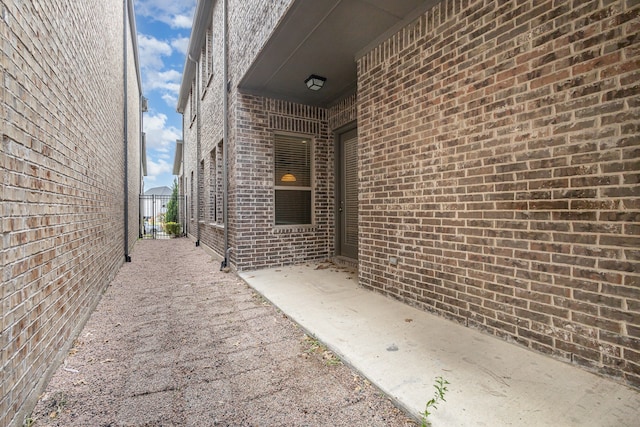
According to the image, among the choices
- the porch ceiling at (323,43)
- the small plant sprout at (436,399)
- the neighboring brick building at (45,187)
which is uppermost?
the porch ceiling at (323,43)

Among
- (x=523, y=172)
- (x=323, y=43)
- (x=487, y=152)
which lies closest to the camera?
(x=523, y=172)

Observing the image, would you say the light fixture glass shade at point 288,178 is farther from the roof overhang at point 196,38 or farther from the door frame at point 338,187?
the roof overhang at point 196,38

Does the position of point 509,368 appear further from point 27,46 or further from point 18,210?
point 27,46

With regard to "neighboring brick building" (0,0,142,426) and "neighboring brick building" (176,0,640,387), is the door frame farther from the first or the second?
"neighboring brick building" (0,0,142,426)

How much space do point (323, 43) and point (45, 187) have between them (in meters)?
3.17

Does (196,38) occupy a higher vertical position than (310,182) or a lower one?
higher

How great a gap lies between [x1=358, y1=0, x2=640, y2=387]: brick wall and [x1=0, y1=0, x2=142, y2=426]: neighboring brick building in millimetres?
2966

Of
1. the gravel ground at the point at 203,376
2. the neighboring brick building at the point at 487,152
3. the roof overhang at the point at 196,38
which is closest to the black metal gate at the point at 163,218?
the roof overhang at the point at 196,38

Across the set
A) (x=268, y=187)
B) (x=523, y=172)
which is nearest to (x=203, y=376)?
(x=523, y=172)

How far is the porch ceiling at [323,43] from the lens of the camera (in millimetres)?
2938

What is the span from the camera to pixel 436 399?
1581mm

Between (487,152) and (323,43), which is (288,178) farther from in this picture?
(487,152)

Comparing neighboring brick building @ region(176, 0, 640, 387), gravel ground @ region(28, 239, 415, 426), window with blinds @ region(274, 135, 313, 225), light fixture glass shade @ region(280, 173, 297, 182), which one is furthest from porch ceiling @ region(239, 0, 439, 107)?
gravel ground @ region(28, 239, 415, 426)

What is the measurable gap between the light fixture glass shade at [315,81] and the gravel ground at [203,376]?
3.34m
